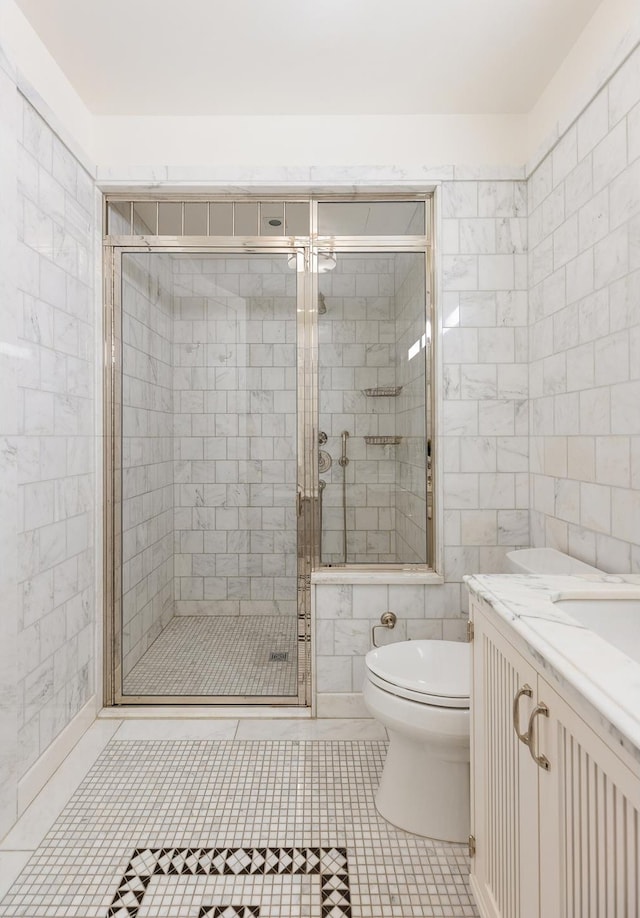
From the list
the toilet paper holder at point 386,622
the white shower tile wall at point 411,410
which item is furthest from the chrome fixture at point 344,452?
the toilet paper holder at point 386,622

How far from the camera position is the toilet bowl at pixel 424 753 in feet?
5.39

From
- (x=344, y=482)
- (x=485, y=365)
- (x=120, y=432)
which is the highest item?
(x=485, y=365)

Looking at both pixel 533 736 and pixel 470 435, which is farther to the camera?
pixel 470 435

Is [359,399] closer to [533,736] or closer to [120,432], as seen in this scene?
[120,432]

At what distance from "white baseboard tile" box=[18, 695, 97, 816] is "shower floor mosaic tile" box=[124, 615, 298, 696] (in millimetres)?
240

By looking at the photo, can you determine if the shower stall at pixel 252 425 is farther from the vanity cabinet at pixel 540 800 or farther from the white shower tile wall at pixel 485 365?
the vanity cabinet at pixel 540 800

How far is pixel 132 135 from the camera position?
2.48 meters

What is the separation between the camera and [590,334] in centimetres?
193

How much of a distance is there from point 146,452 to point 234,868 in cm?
168

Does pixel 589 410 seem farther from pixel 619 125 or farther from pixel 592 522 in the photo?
pixel 619 125

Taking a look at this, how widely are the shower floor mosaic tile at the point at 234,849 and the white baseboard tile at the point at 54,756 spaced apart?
0.46 ft

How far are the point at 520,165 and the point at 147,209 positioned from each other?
67.4 inches

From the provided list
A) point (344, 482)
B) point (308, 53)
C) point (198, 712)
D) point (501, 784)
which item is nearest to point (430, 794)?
point (501, 784)

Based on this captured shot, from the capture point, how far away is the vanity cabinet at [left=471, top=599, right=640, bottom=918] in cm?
74
